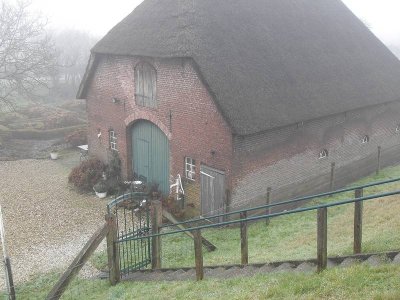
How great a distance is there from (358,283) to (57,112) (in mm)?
32497

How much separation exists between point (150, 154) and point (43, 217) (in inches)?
183

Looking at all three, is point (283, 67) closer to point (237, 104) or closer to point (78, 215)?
point (237, 104)

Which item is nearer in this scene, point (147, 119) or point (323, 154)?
point (147, 119)

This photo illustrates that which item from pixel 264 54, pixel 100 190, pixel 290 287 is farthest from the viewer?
pixel 100 190

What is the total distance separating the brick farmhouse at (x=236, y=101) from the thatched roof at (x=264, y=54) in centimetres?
5

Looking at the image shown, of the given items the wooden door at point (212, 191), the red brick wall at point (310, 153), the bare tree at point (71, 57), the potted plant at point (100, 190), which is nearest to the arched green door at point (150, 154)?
the potted plant at point (100, 190)

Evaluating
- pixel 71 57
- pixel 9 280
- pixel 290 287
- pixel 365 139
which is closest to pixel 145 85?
pixel 9 280

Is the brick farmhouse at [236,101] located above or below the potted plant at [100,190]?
above

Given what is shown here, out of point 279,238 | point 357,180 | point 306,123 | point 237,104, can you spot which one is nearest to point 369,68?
point 357,180

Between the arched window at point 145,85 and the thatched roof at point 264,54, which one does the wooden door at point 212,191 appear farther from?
the arched window at point 145,85

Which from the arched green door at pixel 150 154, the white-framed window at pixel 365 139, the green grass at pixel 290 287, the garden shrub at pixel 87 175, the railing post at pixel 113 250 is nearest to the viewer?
the green grass at pixel 290 287

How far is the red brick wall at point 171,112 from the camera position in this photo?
571 inches

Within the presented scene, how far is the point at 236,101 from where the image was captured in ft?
46.1

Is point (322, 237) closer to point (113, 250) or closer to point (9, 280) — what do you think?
point (113, 250)
